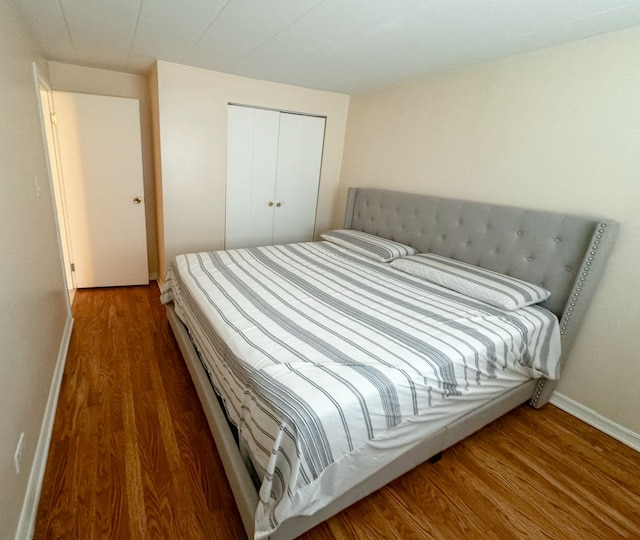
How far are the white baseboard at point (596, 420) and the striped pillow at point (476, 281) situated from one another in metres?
0.73

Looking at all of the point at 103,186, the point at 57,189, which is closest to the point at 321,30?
the point at 103,186

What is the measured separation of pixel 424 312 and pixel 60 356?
2338 mm

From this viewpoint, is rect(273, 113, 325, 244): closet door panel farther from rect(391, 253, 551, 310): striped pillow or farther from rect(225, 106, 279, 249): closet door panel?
rect(391, 253, 551, 310): striped pillow

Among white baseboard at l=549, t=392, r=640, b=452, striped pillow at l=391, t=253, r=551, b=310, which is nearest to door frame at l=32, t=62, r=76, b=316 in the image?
striped pillow at l=391, t=253, r=551, b=310

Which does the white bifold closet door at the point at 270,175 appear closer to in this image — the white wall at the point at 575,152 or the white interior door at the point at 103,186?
the white interior door at the point at 103,186

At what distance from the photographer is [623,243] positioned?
1793mm

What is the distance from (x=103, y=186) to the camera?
3.17 meters

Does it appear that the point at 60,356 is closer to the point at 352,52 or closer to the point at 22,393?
the point at 22,393

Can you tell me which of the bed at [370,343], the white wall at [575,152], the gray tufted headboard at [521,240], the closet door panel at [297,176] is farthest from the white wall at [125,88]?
the white wall at [575,152]

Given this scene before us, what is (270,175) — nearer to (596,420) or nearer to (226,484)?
(226,484)

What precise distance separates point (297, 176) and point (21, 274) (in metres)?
2.66

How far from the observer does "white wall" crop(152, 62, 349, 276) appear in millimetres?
2791

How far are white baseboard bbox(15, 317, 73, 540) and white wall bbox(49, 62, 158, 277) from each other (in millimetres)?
1881

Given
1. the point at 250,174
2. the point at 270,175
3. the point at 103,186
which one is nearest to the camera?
the point at 103,186
